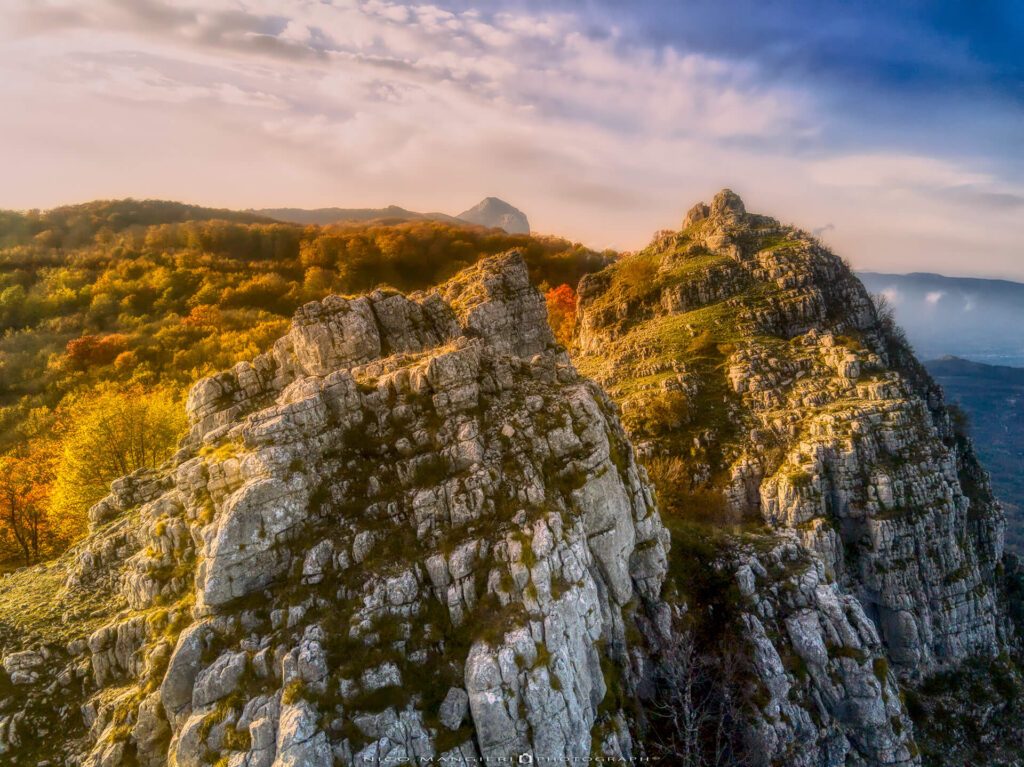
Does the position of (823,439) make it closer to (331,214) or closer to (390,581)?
(390,581)

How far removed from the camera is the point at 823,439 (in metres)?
44.4

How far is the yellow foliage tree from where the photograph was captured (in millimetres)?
35625

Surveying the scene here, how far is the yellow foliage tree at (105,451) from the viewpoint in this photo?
3562 centimetres

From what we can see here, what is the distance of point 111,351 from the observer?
69.3 meters

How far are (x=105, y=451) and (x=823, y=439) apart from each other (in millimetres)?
57644

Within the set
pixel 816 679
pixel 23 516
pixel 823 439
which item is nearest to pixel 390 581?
pixel 816 679

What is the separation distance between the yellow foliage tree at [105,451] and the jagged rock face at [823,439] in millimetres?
42052

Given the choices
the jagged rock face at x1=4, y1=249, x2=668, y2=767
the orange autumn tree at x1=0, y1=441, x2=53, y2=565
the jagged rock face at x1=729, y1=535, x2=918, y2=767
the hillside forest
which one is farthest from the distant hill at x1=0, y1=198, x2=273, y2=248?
the jagged rock face at x1=729, y1=535, x2=918, y2=767

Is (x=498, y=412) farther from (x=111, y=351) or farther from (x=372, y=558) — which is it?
(x=111, y=351)

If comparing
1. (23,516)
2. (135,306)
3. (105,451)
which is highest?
(135,306)

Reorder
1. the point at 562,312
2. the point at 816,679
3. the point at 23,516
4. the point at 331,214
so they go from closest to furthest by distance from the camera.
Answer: the point at 816,679
the point at 23,516
the point at 562,312
the point at 331,214

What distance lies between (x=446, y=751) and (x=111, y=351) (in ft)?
257

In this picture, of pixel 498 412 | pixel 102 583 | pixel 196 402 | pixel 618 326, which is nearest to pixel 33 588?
pixel 102 583

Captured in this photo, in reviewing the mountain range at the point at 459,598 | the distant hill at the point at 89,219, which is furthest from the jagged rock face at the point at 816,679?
the distant hill at the point at 89,219
